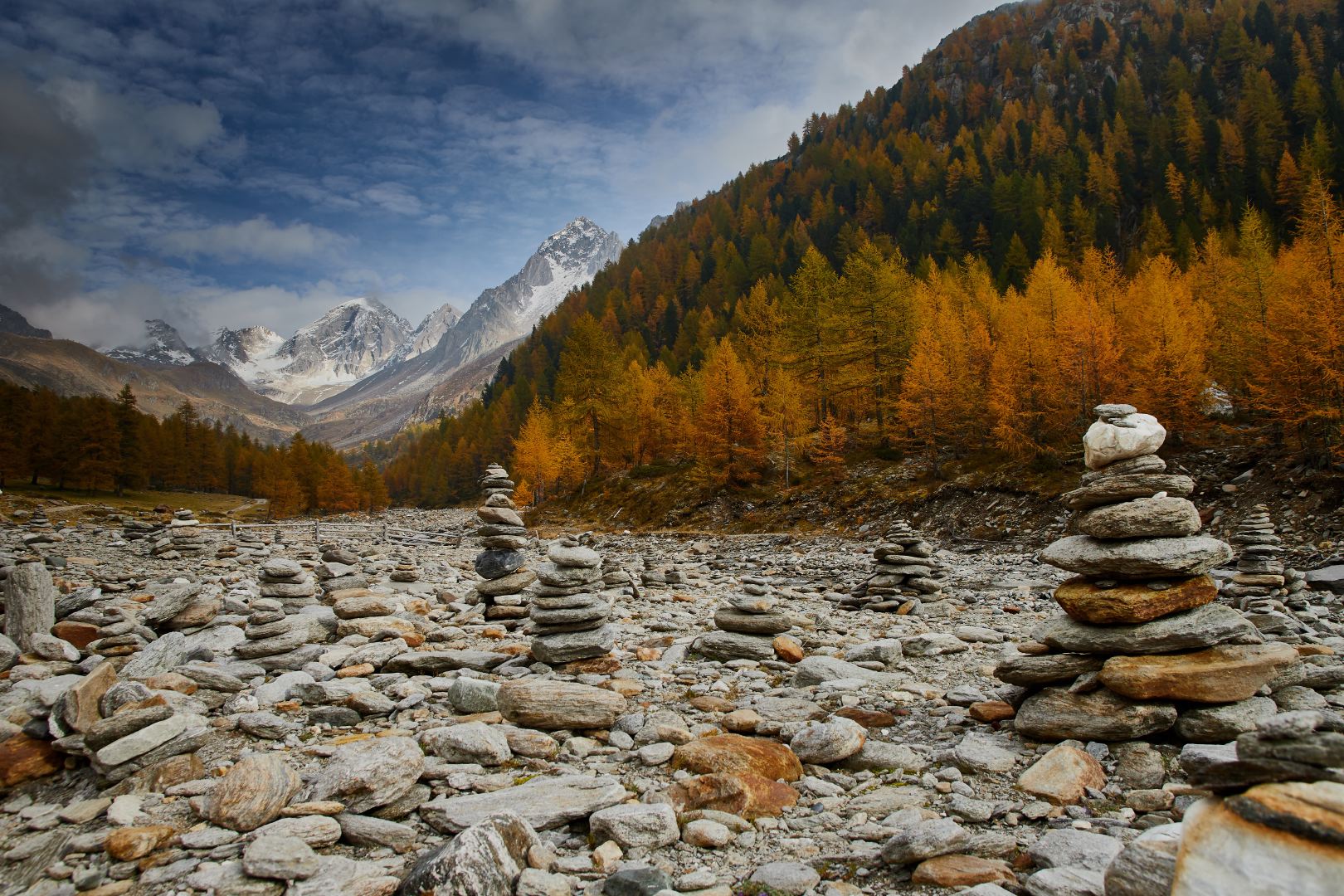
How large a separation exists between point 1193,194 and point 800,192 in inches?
2666

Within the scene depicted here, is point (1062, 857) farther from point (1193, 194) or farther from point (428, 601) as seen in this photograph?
point (1193, 194)

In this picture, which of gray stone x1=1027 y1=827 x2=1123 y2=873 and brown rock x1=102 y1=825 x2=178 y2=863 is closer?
gray stone x1=1027 y1=827 x2=1123 y2=873

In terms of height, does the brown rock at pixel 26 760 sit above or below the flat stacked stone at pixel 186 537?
above

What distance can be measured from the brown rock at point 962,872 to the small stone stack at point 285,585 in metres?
14.8

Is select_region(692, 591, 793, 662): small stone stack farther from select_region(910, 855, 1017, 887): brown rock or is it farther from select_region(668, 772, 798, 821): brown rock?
select_region(910, 855, 1017, 887): brown rock

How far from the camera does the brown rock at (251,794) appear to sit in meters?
5.22

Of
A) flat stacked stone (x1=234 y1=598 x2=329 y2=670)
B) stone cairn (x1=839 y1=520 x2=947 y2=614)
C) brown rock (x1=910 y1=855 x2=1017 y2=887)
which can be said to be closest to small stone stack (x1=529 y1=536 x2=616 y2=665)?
flat stacked stone (x1=234 y1=598 x2=329 y2=670)

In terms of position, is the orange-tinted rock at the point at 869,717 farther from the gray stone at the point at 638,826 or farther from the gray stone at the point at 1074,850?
the gray stone at the point at 638,826

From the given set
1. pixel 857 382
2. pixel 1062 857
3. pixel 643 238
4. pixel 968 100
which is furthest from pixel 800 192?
pixel 1062 857

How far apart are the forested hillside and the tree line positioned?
2086 cm

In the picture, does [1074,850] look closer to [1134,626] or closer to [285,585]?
[1134,626]

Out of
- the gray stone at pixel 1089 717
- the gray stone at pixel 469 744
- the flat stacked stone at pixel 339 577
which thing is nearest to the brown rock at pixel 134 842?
the gray stone at pixel 469 744

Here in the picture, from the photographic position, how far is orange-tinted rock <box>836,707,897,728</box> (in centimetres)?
789

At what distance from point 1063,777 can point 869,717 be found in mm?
2574
